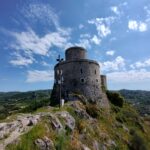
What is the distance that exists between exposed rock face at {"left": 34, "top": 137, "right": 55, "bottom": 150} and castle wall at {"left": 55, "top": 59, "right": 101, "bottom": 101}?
988 inches

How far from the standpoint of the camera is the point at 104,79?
64625 millimetres

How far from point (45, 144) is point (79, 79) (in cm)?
2784

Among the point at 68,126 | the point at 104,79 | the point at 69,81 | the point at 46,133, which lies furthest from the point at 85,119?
the point at 104,79

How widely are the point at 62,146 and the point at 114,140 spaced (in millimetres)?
19122

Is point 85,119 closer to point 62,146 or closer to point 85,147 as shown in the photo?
point 85,147

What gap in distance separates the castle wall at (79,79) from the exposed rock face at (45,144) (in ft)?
82.4

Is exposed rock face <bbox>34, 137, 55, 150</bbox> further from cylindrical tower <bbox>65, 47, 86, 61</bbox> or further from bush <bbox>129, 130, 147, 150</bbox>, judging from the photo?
cylindrical tower <bbox>65, 47, 86, 61</bbox>

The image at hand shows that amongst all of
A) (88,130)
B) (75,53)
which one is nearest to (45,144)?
(88,130)

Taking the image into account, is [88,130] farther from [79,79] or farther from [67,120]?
[79,79]

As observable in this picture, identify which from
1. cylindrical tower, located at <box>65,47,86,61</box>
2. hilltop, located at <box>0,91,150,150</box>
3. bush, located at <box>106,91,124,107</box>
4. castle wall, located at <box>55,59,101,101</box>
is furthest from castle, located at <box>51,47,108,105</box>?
bush, located at <box>106,91,124,107</box>

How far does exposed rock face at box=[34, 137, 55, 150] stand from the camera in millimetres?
21281

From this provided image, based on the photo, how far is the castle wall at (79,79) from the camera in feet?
159

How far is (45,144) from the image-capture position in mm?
22078

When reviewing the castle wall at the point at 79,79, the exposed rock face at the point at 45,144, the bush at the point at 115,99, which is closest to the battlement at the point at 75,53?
the castle wall at the point at 79,79
